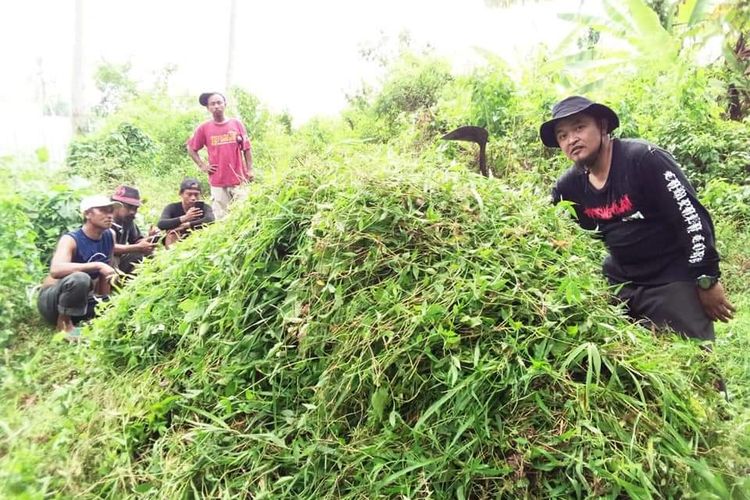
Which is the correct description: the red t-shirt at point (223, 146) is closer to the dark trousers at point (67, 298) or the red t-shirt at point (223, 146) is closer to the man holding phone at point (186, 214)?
the man holding phone at point (186, 214)

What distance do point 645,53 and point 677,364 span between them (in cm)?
765

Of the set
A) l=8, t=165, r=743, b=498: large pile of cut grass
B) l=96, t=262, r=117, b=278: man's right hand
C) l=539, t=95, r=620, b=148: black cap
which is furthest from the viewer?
l=96, t=262, r=117, b=278: man's right hand

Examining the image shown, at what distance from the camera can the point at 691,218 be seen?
2184mm

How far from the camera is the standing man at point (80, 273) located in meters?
Result: 3.82

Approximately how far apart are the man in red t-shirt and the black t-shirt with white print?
4.58 metres

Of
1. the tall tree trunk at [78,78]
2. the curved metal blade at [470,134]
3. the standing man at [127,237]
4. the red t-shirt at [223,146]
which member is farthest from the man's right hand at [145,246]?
the tall tree trunk at [78,78]

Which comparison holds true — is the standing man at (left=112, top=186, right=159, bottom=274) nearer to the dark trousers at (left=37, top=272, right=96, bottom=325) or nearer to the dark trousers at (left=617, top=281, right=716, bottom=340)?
the dark trousers at (left=37, top=272, right=96, bottom=325)

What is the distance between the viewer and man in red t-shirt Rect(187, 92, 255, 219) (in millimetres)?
6176

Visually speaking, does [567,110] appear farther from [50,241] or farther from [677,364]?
[50,241]

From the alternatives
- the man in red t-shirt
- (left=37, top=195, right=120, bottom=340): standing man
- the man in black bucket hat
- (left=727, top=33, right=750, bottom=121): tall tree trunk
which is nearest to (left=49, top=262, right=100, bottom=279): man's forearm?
(left=37, top=195, right=120, bottom=340): standing man

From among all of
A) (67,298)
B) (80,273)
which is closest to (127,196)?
(80,273)

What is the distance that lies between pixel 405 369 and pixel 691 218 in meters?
1.47

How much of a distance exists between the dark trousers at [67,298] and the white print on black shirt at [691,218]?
3.92 metres

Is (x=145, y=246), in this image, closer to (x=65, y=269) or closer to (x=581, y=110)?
(x=65, y=269)
